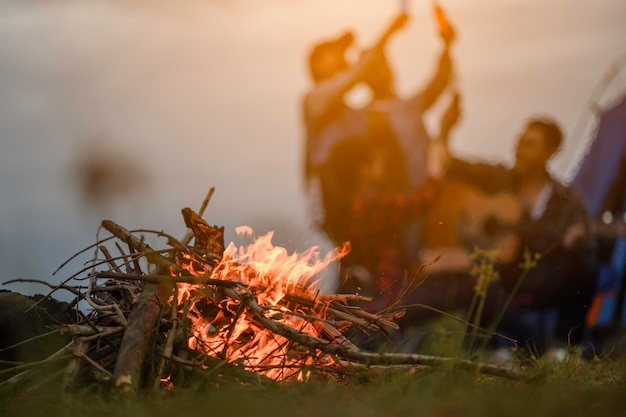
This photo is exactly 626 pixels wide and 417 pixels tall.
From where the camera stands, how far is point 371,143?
37.2ft

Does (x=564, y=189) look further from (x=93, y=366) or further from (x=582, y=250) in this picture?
(x=93, y=366)

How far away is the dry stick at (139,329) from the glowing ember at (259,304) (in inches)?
6.7

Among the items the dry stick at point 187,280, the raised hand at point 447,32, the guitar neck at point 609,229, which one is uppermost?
the raised hand at point 447,32

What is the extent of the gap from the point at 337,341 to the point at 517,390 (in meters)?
1.38

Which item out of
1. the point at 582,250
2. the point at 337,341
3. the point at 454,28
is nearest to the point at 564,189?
the point at 582,250

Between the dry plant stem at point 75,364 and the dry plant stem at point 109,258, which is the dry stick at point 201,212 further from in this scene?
the dry plant stem at point 75,364

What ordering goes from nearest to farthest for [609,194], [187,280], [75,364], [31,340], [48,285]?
[75,364] → [187,280] → [31,340] → [48,285] → [609,194]

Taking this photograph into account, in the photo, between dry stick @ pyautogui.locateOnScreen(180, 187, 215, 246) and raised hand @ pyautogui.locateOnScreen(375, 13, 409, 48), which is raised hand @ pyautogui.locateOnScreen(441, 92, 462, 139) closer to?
raised hand @ pyautogui.locateOnScreen(375, 13, 409, 48)

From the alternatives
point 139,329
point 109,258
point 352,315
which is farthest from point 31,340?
point 352,315

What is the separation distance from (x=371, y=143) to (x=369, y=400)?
23.5 feet

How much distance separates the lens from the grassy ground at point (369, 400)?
4.08 meters

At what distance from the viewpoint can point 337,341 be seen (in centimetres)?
573

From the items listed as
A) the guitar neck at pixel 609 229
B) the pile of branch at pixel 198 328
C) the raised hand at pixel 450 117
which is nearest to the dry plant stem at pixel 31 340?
the pile of branch at pixel 198 328

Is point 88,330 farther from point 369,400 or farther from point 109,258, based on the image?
point 369,400
